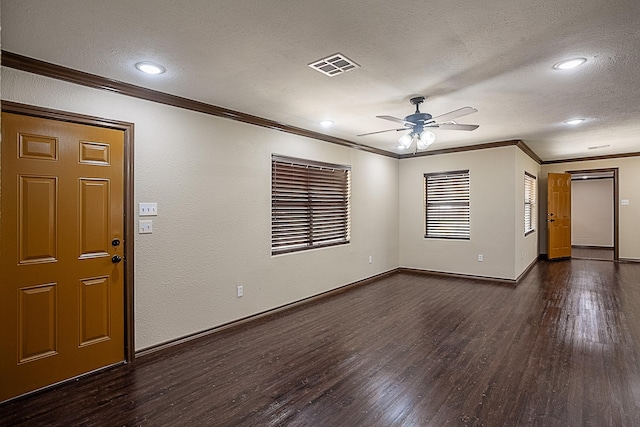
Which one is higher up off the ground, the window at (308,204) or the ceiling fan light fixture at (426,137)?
the ceiling fan light fixture at (426,137)

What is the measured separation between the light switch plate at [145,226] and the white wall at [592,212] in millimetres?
12000

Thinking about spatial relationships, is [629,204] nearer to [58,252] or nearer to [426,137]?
[426,137]

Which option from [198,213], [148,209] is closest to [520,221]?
[198,213]

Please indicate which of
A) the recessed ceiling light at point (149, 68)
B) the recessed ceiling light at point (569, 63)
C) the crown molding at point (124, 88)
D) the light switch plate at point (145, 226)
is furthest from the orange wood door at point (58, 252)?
the recessed ceiling light at point (569, 63)

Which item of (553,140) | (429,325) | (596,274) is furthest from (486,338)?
(596,274)

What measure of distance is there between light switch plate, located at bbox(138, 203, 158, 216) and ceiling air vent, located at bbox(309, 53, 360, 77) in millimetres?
1920

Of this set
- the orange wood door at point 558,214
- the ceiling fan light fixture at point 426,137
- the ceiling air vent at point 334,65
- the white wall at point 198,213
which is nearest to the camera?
the ceiling air vent at point 334,65

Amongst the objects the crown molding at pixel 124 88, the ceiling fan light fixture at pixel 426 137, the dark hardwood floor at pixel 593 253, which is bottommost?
the dark hardwood floor at pixel 593 253

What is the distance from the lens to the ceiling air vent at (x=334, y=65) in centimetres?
252

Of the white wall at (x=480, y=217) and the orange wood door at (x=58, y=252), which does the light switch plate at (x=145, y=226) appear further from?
the white wall at (x=480, y=217)

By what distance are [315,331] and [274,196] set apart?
5.72 ft

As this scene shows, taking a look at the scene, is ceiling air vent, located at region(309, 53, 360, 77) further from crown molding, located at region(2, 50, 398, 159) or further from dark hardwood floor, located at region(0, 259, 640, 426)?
dark hardwood floor, located at region(0, 259, 640, 426)

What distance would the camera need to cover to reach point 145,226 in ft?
10.2

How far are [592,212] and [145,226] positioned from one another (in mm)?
12175
